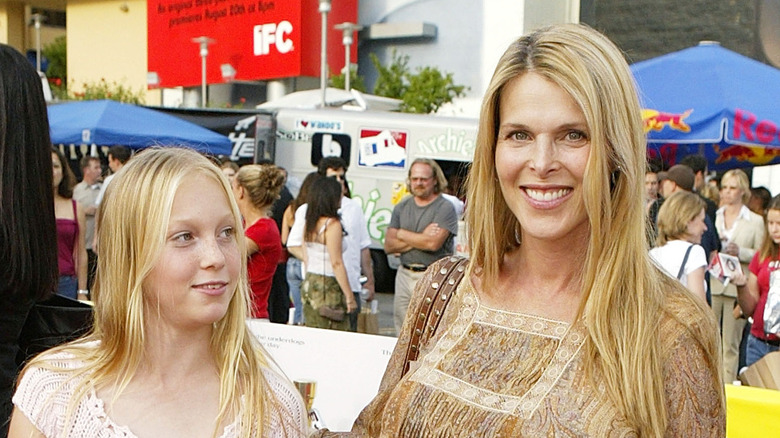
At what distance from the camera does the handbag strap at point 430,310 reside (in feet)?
7.29

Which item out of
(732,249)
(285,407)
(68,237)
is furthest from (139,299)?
(732,249)

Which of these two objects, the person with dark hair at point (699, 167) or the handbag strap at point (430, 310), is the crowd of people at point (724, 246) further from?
the handbag strap at point (430, 310)

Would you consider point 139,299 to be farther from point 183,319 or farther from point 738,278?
point 738,278

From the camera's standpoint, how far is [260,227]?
634cm

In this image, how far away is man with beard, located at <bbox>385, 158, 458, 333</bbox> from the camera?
799 cm

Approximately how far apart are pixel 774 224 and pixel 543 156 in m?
4.91

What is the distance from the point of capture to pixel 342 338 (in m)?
3.67

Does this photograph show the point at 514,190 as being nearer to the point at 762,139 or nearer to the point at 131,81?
the point at 762,139

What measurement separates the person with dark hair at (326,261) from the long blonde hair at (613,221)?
17.5 ft

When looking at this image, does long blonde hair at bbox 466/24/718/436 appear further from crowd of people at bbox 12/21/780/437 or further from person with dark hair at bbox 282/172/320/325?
person with dark hair at bbox 282/172/320/325

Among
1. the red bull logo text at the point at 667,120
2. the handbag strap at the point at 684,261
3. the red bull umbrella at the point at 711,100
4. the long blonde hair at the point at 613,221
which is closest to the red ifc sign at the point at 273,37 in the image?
the red bull umbrella at the point at 711,100

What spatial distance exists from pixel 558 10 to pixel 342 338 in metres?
20.3

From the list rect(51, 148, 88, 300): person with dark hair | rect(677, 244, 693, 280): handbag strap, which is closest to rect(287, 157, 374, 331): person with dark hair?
rect(51, 148, 88, 300): person with dark hair

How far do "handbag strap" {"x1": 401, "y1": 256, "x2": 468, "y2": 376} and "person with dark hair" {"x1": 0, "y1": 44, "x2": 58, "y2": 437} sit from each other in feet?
4.02
